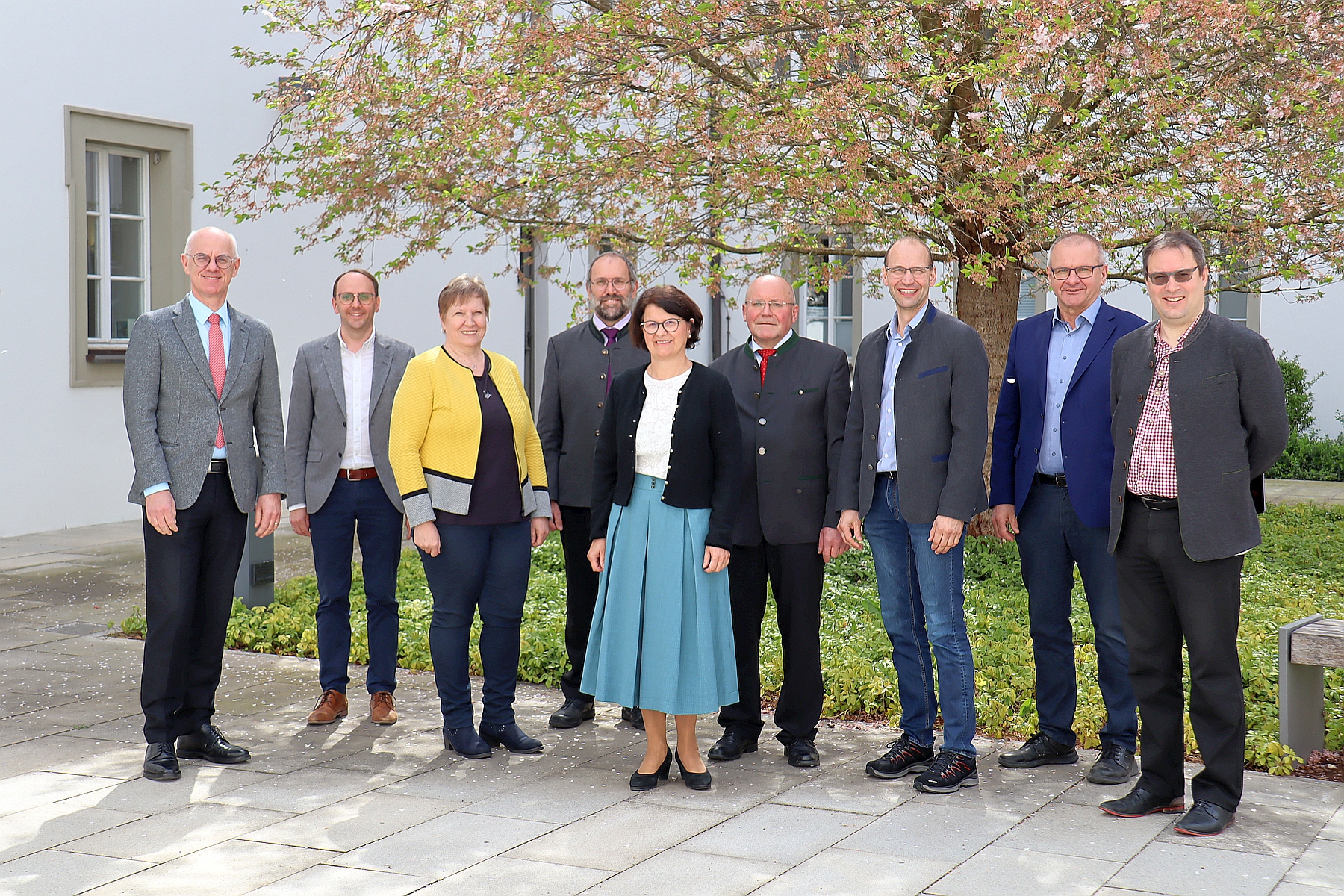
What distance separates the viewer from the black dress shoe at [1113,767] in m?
4.80

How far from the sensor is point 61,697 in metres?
6.07

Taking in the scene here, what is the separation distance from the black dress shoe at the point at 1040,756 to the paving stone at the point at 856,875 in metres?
1.11

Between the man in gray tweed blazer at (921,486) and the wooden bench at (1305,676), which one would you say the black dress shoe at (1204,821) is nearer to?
the man in gray tweed blazer at (921,486)

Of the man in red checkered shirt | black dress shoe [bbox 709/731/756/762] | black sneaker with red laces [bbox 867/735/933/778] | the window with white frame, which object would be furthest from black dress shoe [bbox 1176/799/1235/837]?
the window with white frame

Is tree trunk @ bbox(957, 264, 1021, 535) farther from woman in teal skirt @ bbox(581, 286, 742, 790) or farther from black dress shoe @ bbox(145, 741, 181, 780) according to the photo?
black dress shoe @ bbox(145, 741, 181, 780)

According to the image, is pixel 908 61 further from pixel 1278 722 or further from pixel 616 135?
pixel 1278 722

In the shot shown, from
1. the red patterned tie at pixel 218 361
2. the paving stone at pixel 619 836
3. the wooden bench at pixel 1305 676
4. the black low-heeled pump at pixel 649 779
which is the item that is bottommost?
the paving stone at pixel 619 836

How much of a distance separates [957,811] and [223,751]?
2.76m

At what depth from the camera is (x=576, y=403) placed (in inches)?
226

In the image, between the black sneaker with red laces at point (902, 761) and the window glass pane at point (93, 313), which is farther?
the window glass pane at point (93, 313)

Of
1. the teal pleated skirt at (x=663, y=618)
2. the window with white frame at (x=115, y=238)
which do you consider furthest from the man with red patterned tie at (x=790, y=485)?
the window with white frame at (x=115, y=238)

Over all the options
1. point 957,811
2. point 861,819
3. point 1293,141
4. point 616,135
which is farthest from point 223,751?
point 1293,141

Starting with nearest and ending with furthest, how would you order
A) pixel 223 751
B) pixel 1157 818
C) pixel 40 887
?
pixel 40 887, pixel 1157 818, pixel 223 751

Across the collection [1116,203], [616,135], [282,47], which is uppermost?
[282,47]
